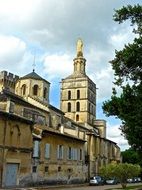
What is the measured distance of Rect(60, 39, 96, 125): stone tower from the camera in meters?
97.9

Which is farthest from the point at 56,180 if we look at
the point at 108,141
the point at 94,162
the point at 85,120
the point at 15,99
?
the point at 85,120

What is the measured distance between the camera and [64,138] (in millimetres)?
A: 52469

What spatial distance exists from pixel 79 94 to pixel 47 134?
52.9 metres

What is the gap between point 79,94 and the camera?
99.8 metres

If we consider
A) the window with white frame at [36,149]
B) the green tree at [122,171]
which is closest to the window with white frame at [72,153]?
the window with white frame at [36,149]

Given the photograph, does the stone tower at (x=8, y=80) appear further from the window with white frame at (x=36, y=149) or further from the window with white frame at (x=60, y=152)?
the window with white frame at (x=36, y=149)

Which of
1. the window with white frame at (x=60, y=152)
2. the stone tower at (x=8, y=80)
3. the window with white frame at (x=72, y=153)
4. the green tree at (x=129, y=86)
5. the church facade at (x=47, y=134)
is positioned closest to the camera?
the green tree at (x=129, y=86)

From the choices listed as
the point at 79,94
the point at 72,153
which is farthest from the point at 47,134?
the point at 79,94

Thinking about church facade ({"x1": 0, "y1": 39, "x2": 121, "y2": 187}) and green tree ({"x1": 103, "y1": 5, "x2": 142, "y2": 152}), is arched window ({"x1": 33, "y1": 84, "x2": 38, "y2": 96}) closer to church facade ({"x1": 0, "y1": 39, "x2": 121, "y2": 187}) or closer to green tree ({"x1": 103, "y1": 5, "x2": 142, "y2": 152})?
church facade ({"x1": 0, "y1": 39, "x2": 121, "y2": 187})

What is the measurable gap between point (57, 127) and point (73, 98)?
109 ft

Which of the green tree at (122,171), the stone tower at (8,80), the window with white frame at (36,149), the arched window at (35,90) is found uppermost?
the stone tower at (8,80)

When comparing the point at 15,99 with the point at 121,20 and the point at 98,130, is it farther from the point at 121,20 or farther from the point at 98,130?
the point at 98,130

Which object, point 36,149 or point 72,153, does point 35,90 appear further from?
point 36,149

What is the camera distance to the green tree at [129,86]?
82.1 feet
